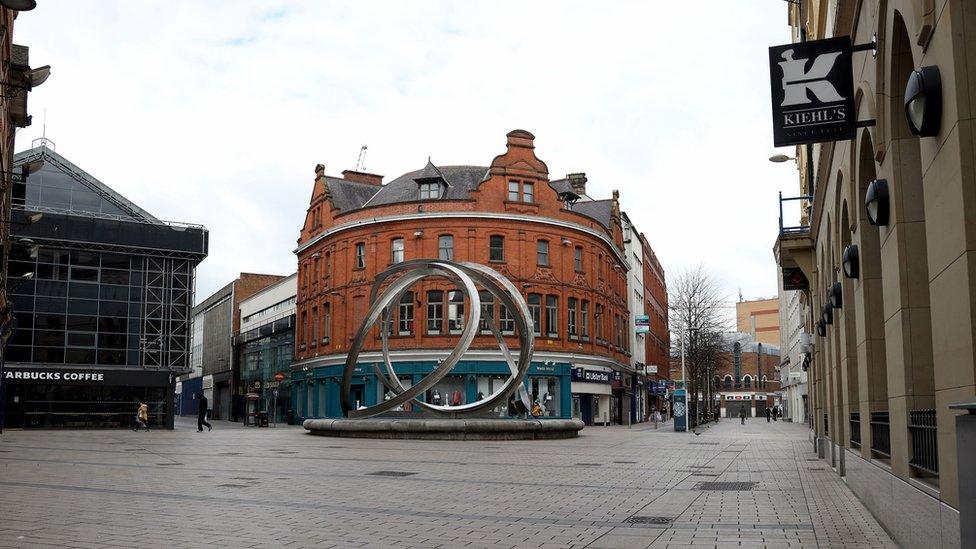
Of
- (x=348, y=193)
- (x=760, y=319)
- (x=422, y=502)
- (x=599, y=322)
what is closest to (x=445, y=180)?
(x=348, y=193)

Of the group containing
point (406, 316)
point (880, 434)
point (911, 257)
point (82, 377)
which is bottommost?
point (880, 434)

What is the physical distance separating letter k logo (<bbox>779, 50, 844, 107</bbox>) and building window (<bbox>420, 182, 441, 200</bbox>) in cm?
4631

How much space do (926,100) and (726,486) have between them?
33.3 feet

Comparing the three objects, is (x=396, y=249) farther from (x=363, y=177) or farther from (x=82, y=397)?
(x=82, y=397)

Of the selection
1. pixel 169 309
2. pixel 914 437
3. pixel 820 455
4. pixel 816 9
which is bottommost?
pixel 820 455

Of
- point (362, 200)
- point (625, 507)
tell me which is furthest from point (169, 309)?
point (625, 507)

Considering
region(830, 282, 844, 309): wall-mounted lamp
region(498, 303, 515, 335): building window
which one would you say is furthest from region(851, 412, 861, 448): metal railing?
region(498, 303, 515, 335): building window

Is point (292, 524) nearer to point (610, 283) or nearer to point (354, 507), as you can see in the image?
point (354, 507)

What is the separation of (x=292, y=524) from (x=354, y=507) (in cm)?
161

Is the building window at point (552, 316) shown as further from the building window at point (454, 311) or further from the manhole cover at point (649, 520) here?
the manhole cover at point (649, 520)

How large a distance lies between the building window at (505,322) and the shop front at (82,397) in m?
18.8

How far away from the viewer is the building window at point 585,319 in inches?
2193

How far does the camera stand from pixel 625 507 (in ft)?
37.9

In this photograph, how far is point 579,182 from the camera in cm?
7262
